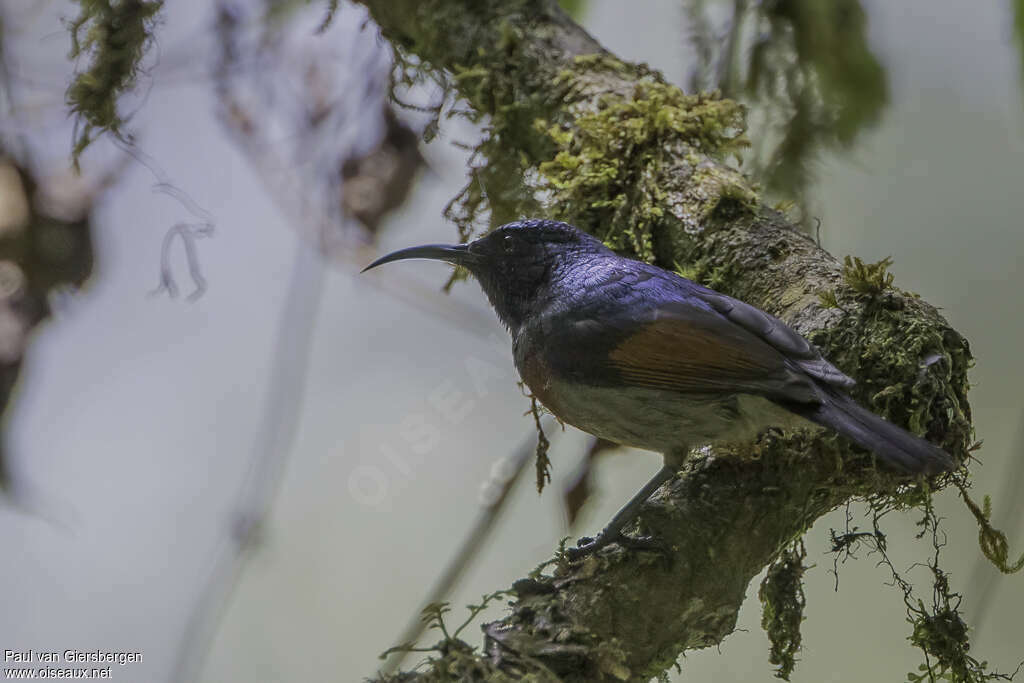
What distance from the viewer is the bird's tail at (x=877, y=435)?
6.43 feet

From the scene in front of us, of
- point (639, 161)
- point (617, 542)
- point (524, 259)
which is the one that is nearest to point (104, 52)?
point (524, 259)

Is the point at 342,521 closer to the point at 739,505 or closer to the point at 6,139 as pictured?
the point at 6,139

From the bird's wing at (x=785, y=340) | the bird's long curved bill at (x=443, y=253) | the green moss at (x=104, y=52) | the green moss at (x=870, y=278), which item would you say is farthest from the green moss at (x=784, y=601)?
the green moss at (x=104, y=52)

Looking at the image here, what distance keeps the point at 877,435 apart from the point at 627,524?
0.67m

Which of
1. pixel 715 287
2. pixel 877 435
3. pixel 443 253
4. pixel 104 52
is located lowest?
pixel 877 435

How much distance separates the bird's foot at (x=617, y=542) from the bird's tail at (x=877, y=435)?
1.58ft

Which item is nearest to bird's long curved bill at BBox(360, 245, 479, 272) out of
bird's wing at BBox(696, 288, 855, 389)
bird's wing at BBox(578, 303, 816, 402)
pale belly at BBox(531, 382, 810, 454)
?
pale belly at BBox(531, 382, 810, 454)

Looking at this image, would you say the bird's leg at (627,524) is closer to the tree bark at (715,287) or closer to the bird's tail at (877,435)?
the tree bark at (715,287)

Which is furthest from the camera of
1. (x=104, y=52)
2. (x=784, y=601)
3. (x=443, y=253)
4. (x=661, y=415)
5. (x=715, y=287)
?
(x=104, y=52)

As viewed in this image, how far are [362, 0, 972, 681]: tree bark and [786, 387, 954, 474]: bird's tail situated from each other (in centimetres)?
24

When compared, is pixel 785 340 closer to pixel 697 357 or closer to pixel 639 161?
pixel 697 357

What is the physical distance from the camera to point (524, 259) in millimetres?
2805

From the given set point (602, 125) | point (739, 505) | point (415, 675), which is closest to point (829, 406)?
point (739, 505)

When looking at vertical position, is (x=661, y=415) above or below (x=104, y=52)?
below
